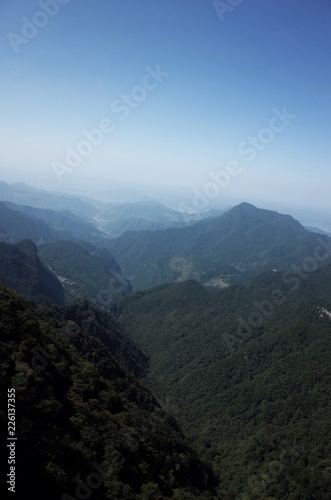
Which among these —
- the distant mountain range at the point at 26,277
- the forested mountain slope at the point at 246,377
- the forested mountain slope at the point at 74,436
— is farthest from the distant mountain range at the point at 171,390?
the distant mountain range at the point at 26,277

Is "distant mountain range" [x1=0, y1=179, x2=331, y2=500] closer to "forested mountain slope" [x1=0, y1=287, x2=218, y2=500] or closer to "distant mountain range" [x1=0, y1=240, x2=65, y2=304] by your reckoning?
"forested mountain slope" [x1=0, y1=287, x2=218, y2=500]

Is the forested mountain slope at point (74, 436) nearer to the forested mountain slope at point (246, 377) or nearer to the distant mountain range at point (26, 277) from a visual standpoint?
the forested mountain slope at point (246, 377)

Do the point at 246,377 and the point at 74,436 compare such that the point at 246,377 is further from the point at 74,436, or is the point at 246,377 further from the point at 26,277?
the point at 26,277

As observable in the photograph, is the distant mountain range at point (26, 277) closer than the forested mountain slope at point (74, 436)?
No

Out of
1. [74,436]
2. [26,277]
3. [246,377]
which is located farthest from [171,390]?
[26,277]

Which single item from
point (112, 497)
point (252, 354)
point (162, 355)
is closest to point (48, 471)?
point (112, 497)

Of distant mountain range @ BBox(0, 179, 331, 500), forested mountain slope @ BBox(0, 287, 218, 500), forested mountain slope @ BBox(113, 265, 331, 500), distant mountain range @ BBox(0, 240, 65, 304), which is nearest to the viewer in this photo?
forested mountain slope @ BBox(0, 287, 218, 500)

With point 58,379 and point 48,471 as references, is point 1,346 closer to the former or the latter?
point 58,379

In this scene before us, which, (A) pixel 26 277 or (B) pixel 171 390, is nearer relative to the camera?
(B) pixel 171 390

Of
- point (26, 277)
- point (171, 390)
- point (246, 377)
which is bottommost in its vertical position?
point (26, 277)

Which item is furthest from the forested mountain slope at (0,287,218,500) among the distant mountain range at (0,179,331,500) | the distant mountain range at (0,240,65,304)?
the distant mountain range at (0,240,65,304)

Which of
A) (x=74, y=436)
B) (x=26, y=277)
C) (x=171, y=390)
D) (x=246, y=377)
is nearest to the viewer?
(x=74, y=436)
